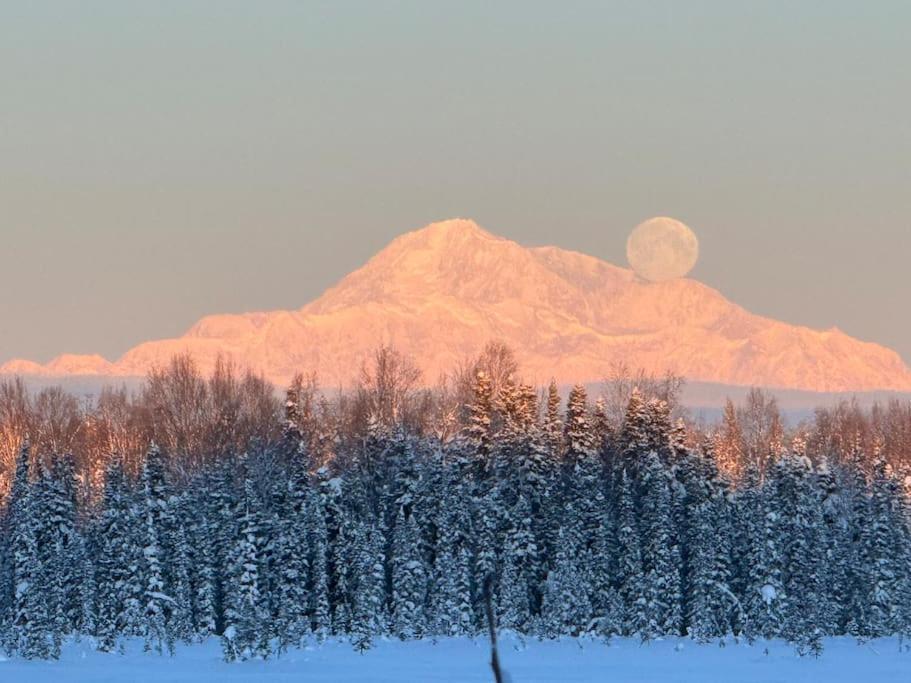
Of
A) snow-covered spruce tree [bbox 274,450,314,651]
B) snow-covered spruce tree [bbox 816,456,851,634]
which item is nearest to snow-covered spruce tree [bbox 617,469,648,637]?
snow-covered spruce tree [bbox 816,456,851,634]

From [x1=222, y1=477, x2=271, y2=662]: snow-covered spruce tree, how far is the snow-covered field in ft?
2.99

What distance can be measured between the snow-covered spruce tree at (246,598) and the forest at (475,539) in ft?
0.73

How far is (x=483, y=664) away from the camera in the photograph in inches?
2350

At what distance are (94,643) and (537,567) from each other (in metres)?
24.6

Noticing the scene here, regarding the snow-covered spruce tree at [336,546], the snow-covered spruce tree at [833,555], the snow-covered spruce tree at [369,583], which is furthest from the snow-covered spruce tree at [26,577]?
the snow-covered spruce tree at [833,555]

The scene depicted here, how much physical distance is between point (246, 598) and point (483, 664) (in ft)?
53.6

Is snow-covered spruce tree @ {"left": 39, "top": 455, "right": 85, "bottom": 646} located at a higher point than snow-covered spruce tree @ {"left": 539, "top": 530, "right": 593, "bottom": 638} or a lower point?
higher

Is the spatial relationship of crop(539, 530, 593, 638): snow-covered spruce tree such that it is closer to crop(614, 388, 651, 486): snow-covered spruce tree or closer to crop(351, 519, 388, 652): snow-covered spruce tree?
crop(351, 519, 388, 652): snow-covered spruce tree

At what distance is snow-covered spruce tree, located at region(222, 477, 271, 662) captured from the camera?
61.5 metres

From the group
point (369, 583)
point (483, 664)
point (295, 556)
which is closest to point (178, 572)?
point (295, 556)

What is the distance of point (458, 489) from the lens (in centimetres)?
8681

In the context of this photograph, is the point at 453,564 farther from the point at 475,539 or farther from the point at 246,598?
the point at 246,598

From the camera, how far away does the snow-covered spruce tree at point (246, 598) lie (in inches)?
2422

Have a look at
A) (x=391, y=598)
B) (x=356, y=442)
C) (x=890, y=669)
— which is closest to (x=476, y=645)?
(x=391, y=598)
